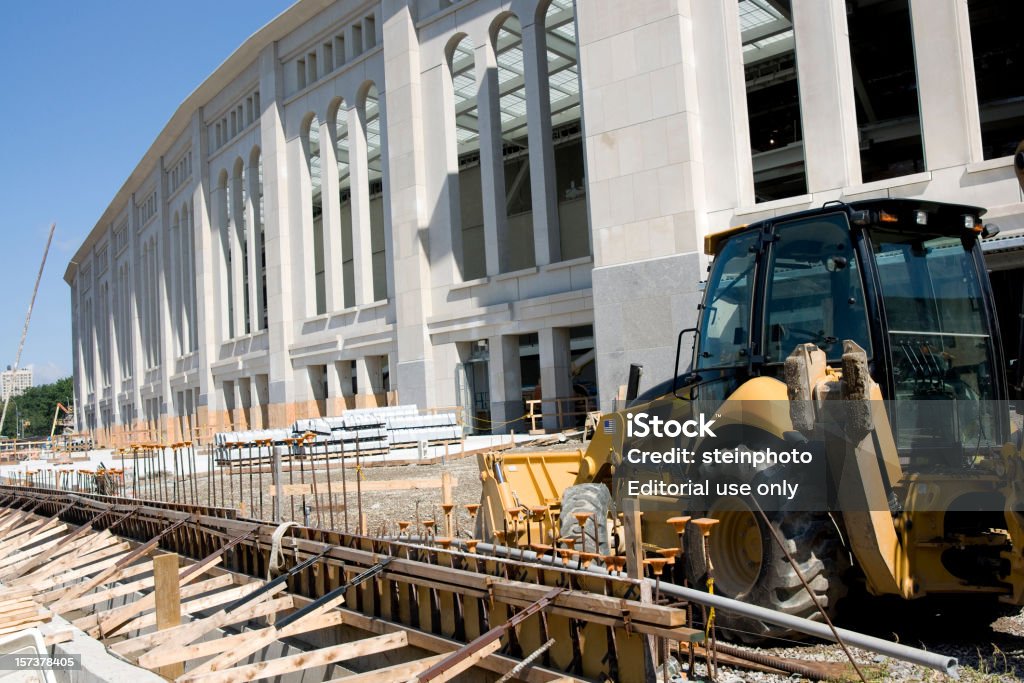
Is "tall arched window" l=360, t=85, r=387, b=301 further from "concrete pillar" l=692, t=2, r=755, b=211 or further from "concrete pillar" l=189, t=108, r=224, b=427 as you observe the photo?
"concrete pillar" l=692, t=2, r=755, b=211

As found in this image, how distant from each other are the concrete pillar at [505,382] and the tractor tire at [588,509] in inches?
816

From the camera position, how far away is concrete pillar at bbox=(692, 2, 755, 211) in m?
21.3

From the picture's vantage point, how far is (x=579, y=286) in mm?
27000

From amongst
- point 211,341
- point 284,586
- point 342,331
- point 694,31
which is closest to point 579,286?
point 694,31

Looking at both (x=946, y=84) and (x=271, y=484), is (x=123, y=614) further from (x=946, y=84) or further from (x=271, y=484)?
(x=946, y=84)

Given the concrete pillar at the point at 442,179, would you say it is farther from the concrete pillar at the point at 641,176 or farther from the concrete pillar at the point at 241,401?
the concrete pillar at the point at 241,401

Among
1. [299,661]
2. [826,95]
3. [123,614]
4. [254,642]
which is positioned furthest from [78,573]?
[826,95]

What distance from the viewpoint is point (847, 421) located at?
19.5ft

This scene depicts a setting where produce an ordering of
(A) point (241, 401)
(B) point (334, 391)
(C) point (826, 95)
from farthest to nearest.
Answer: (A) point (241, 401) → (B) point (334, 391) → (C) point (826, 95)

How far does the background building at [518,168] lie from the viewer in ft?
66.5

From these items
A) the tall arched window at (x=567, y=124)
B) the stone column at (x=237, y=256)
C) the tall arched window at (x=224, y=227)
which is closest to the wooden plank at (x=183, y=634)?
the tall arched window at (x=567, y=124)

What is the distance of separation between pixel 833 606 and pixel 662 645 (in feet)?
4.28

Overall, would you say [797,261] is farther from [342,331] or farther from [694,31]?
[342,331]

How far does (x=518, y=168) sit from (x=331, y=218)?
13.9 metres
